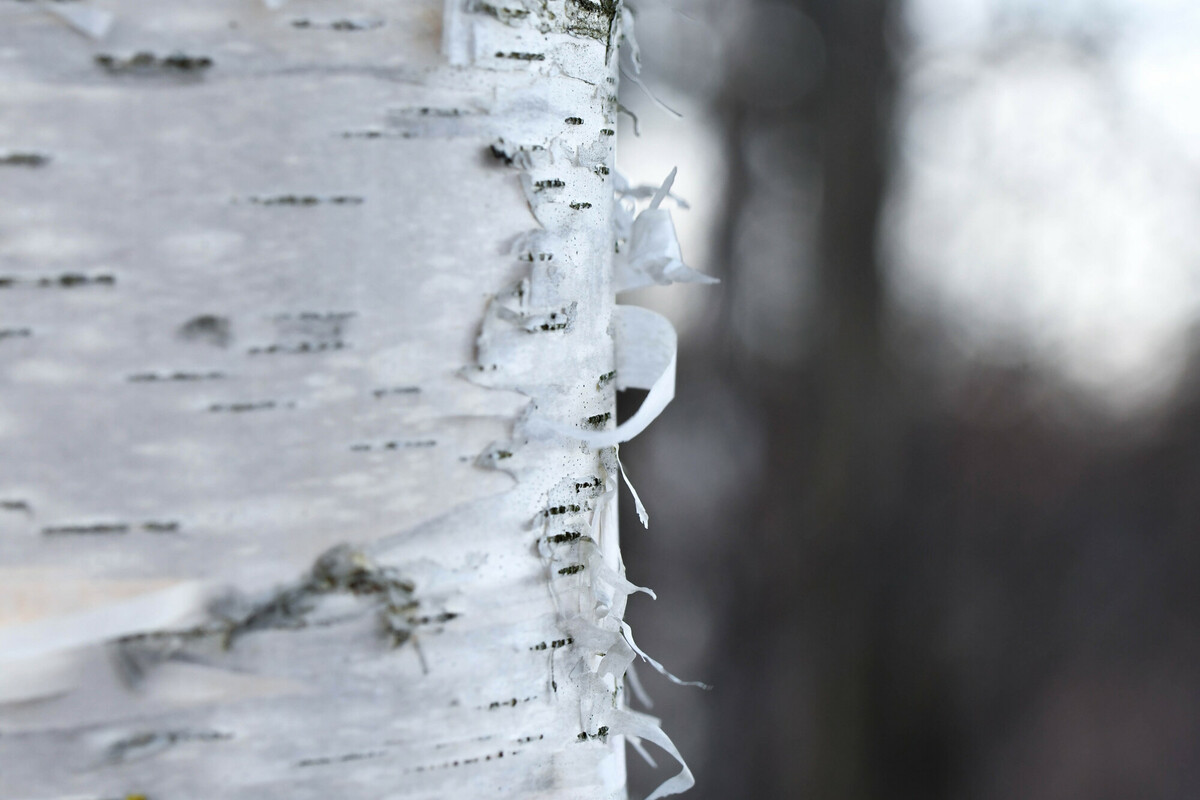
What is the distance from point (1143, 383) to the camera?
2.04 m

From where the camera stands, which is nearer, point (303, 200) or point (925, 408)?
point (303, 200)

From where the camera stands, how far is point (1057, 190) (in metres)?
2.06

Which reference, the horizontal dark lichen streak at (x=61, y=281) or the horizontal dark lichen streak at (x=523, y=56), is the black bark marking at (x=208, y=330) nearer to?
the horizontal dark lichen streak at (x=61, y=281)

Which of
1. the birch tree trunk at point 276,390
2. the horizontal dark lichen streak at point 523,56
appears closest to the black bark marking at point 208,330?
the birch tree trunk at point 276,390

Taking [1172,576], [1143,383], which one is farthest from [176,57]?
[1172,576]

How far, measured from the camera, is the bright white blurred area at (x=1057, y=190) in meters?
1.95

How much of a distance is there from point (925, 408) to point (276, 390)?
2.23 metres

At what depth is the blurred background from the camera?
2.02 metres

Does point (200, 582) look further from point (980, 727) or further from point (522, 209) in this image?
point (980, 727)

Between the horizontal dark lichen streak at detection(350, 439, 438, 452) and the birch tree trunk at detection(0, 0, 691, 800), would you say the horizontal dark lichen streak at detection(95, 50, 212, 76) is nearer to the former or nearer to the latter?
the birch tree trunk at detection(0, 0, 691, 800)

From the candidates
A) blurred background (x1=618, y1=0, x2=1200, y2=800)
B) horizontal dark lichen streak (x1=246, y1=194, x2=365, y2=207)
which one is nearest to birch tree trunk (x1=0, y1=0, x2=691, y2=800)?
horizontal dark lichen streak (x1=246, y1=194, x2=365, y2=207)

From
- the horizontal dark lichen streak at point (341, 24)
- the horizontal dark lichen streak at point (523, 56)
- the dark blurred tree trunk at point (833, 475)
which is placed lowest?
the dark blurred tree trunk at point (833, 475)

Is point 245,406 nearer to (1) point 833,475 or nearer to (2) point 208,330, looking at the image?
(2) point 208,330

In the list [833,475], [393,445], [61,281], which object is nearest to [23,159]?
[61,281]
